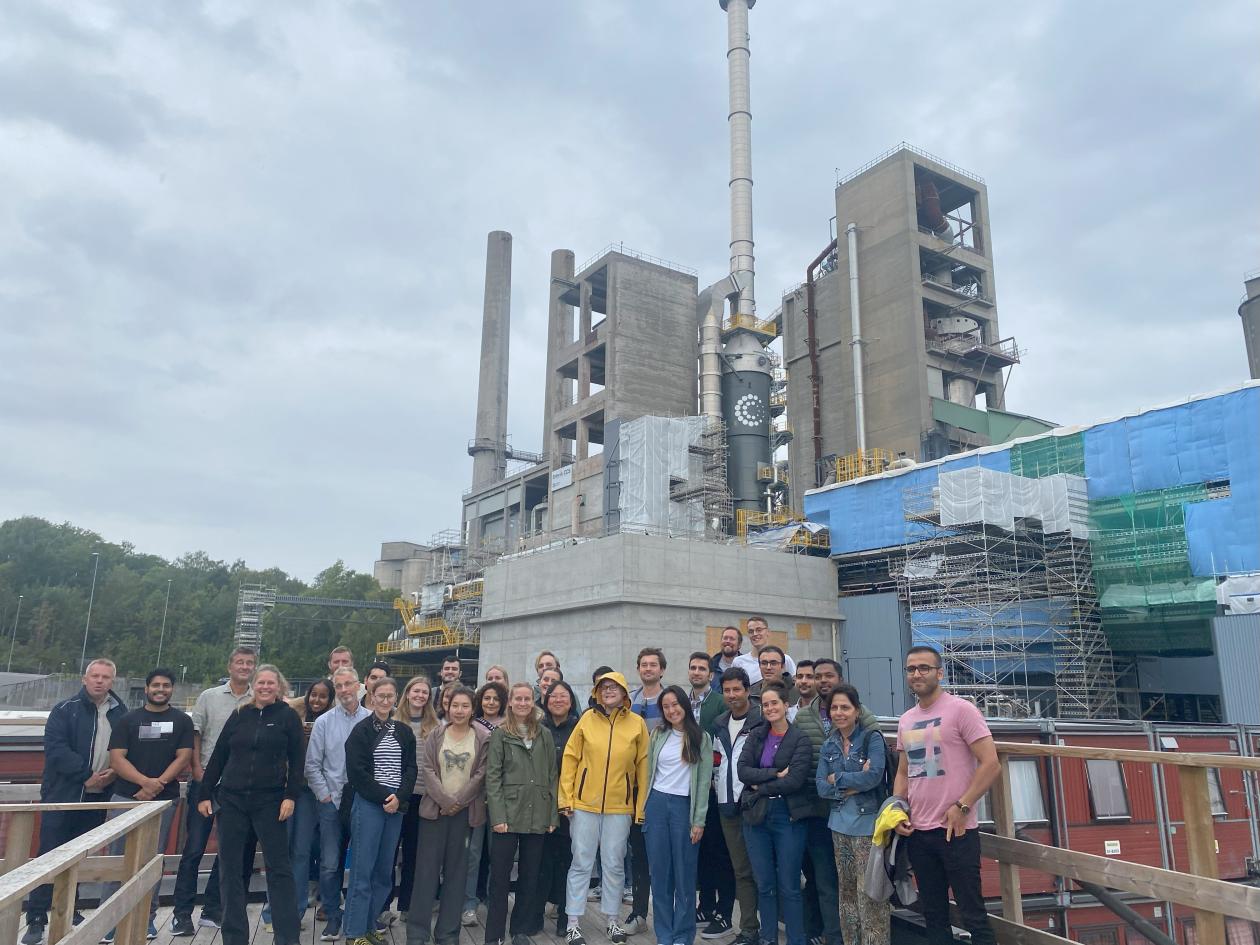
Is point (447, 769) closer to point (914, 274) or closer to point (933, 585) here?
point (933, 585)

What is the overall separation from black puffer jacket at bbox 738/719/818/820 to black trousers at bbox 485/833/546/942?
1.53m

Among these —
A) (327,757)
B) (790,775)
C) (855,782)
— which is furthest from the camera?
(327,757)

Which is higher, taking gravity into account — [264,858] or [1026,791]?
[1026,791]

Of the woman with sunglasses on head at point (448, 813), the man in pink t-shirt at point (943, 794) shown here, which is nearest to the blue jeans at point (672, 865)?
the woman with sunglasses on head at point (448, 813)

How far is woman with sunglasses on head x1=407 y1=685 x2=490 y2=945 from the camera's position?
5863 millimetres

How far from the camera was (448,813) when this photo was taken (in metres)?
6.04

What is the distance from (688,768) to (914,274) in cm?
4246

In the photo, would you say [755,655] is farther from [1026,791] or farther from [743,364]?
[743,364]

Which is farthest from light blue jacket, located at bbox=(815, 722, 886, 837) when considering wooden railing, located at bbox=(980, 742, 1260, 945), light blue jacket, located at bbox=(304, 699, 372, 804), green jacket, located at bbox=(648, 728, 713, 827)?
light blue jacket, located at bbox=(304, 699, 372, 804)

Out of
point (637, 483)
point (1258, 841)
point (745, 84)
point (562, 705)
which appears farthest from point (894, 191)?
point (562, 705)

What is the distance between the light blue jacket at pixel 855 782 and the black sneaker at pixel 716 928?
4.90 feet

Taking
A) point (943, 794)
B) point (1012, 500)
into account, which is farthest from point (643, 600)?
point (943, 794)

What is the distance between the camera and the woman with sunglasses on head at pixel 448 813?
231 inches

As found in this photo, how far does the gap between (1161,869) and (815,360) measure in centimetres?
4691
